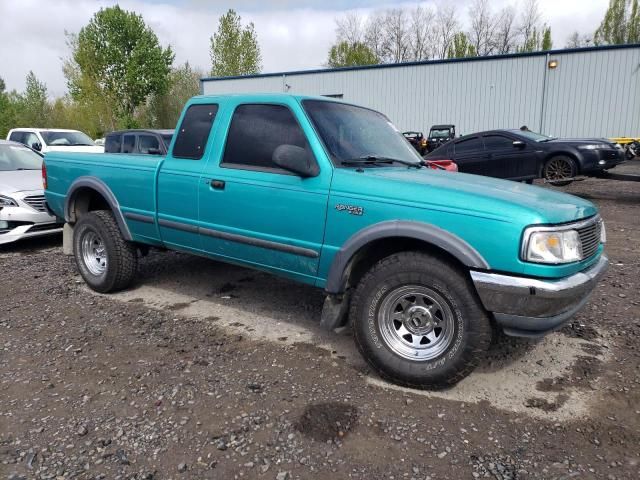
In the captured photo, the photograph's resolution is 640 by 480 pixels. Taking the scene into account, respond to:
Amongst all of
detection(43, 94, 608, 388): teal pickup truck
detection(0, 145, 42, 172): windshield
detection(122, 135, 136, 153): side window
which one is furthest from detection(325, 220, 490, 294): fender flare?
detection(122, 135, 136, 153): side window

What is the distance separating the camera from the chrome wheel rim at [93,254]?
5133 mm

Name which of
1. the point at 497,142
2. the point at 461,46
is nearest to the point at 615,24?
the point at 461,46

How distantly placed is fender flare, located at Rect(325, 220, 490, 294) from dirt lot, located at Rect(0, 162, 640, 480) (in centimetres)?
69

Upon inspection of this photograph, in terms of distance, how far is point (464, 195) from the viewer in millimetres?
2990

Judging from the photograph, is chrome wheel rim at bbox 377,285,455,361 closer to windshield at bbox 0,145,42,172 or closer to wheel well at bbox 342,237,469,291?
wheel well at bbox 342,237,469,291

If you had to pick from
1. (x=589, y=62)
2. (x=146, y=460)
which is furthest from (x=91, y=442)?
(x=589, y=62)

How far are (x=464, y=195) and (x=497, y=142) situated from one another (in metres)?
9.70

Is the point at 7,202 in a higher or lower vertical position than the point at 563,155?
lower

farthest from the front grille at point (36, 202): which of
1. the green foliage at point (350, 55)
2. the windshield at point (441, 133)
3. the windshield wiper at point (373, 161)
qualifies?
the green foliage at point (350, 55)

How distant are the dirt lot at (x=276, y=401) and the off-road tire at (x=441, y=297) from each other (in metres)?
0.15

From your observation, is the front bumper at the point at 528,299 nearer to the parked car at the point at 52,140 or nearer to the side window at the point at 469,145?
the side window at the point at 469,145

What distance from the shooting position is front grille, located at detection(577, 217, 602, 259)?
3020mm

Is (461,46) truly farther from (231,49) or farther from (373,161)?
(373,161)

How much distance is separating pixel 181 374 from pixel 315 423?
1.09m
